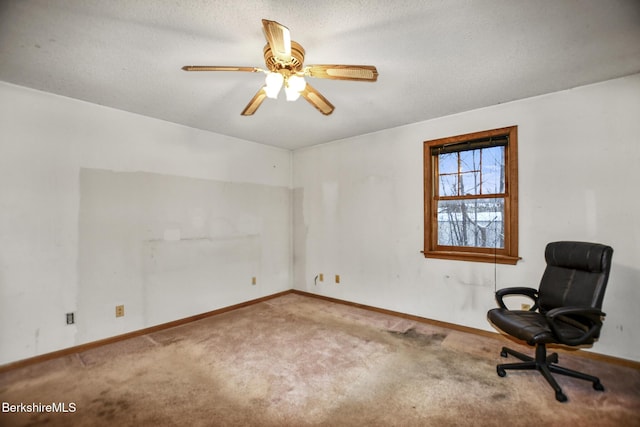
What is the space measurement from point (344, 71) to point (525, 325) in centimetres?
225

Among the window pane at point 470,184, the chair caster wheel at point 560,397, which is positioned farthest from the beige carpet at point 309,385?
the window pane at point 470,184

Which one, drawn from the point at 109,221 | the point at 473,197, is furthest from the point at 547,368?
the point at 109,221

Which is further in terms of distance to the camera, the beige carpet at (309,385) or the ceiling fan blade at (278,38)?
the beige carpet at (309,385)

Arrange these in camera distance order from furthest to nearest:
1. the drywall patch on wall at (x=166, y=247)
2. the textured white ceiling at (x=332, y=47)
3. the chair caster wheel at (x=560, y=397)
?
the drywall patch on wall at (x=166, y=247)
the chair caster wheel at (x=560, y=397)
the textured white ceiling at (x=332, y=47)

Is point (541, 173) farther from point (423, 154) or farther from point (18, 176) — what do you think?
point (18, 176)

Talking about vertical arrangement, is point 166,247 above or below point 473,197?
below

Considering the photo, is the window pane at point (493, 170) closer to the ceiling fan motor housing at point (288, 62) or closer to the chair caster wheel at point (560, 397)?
the chair caster wheel at point (560, 397)

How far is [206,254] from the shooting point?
3.78 meters

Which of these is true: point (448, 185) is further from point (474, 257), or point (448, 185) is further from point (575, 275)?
point (575, 275)

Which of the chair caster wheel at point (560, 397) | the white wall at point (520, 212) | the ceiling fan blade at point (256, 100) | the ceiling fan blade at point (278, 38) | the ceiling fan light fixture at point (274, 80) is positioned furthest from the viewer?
the white wall at point (520, 212)

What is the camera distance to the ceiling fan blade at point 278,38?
4.43 ft

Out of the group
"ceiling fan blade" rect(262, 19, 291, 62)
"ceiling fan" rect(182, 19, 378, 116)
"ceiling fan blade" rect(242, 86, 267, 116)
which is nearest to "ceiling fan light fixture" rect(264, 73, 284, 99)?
"ceiling fan" rect(182, 19, 378, 116)

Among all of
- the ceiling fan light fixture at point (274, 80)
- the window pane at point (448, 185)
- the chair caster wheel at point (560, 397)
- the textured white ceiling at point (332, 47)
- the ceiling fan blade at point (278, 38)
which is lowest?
the chair caster wheel at point (560, 397)

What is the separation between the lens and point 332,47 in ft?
6.47
